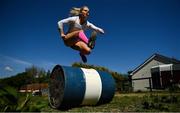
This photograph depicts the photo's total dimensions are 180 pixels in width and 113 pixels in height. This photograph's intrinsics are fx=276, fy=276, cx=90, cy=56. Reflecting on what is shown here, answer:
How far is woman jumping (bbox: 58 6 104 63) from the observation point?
20.0ft

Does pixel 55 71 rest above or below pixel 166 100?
above

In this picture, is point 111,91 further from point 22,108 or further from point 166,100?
point 22,108

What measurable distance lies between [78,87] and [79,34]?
130 cm

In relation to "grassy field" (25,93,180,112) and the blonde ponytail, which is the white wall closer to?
"grassy field" (25,93,180,112)

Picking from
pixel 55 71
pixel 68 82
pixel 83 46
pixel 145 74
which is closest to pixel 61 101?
pixel 68 82

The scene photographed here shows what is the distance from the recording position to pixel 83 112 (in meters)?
5.14

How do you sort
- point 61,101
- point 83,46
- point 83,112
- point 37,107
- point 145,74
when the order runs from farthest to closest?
point 145,74 < point 83,46 < point 61,101 < point 83,112 < point 37,107

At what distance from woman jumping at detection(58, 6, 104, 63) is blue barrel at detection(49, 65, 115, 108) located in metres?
0.50

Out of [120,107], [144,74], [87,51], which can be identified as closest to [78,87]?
[87,51]

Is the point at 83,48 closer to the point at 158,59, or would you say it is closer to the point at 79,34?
the point at 79,34

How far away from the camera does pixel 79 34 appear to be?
20.3 ft

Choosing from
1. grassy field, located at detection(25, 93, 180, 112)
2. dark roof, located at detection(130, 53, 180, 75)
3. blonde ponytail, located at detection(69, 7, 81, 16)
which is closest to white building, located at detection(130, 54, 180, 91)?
dark roof, located at detection(130, 53, 180, 75)

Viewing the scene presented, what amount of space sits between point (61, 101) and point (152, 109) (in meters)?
1.87

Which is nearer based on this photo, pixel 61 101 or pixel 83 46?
pixel 61 101
